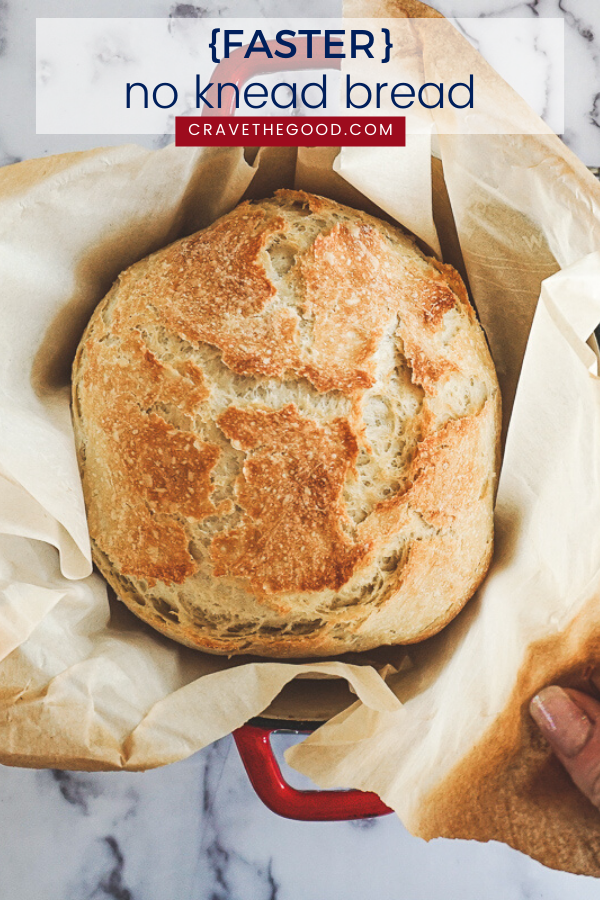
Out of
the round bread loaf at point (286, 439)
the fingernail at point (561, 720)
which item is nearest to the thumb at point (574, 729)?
the fingernail at point (561, 720)

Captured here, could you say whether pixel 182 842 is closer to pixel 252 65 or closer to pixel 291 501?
pixel 291 501

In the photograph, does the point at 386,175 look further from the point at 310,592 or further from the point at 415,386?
the point at 310,592

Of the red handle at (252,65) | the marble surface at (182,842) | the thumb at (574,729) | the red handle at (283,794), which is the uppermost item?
the red handle at (252,65)

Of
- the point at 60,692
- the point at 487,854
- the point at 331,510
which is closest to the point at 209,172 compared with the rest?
the point at 331,510

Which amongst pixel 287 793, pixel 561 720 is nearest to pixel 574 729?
pixel 561 720

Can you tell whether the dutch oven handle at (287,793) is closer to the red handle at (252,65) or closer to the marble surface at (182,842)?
the red handle at (252,65)

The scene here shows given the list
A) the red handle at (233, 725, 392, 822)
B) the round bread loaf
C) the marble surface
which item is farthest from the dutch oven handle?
the marble surface
